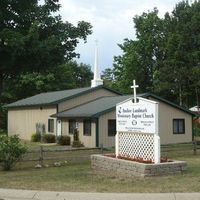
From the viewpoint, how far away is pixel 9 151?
19375 millimetres

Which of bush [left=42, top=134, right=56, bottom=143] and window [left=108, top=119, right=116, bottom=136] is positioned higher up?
window [left=108, top=119, right=116, bottom=136]

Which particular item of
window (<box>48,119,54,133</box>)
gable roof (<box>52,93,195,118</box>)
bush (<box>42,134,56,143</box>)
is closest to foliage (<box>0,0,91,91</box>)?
gable roof (<box>52,93,195,118</box>)

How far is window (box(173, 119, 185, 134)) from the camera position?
40406 millimetres

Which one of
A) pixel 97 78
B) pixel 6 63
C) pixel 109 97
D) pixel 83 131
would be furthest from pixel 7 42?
pixel 97 78

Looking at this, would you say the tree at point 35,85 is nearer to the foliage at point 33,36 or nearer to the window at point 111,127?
the window at point 111,127

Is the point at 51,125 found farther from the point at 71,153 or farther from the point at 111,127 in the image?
the point at 71,153

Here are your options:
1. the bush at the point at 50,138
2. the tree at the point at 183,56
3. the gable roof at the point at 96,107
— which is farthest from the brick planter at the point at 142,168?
the tree at the point at 183,56

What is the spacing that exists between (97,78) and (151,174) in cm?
3263

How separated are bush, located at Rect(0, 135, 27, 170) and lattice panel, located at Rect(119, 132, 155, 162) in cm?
427

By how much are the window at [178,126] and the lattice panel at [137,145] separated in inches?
899

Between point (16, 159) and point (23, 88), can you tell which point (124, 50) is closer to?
point (23, 88)

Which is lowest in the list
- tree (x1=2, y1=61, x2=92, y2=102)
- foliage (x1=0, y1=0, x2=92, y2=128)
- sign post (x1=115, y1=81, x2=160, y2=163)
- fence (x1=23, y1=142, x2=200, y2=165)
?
fence (x1=23, y1=142, x2=200, y2=165)

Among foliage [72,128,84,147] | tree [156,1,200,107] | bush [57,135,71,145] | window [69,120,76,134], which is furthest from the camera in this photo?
tree [156,1,200,107]

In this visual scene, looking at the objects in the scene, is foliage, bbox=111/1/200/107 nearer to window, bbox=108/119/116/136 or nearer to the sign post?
window, bbox=108/119/116/136
